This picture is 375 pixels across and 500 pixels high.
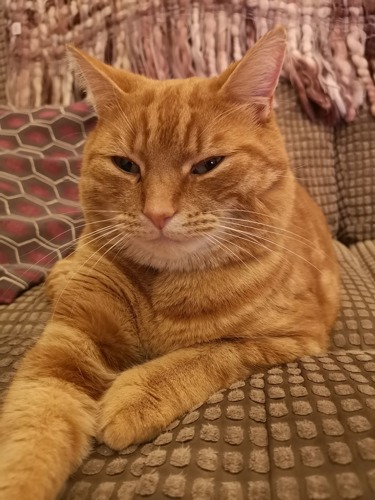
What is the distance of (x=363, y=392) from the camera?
0.86 metres

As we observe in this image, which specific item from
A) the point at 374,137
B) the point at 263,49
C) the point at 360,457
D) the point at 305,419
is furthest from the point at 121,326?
the point at 374,137

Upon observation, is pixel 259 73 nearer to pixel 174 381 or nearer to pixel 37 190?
pixel 174 381

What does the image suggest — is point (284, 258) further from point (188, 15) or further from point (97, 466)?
point (188, 15)

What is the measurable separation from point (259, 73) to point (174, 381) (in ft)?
2.23

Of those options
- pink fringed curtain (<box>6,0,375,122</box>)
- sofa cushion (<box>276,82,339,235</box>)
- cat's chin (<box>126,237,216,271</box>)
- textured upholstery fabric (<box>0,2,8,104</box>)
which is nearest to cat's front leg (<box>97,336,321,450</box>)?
cat's chin (<box>126,237,216,271</box>)

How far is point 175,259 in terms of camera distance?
42.3 inches

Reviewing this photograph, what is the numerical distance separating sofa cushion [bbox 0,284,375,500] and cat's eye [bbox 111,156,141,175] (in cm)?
51

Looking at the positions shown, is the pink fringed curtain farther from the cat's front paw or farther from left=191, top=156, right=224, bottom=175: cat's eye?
the cat's front paw

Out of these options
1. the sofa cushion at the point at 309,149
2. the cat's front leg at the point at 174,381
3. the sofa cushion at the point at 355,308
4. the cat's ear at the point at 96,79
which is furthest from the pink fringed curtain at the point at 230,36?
the cat's front leg at the point at 174,381

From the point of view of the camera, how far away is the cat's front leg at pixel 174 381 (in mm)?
849

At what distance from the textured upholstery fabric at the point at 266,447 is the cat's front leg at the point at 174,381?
0.08 ft

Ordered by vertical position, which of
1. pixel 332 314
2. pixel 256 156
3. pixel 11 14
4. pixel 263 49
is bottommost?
pixel 332 314

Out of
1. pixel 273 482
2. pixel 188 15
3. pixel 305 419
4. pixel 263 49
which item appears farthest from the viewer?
pixel 188 15

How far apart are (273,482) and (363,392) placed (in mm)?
273
